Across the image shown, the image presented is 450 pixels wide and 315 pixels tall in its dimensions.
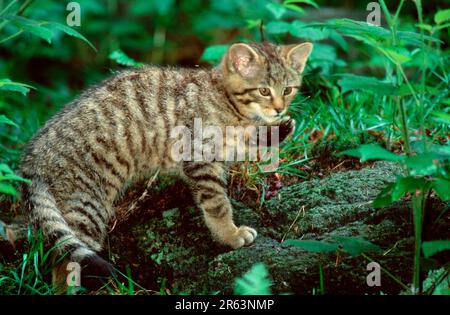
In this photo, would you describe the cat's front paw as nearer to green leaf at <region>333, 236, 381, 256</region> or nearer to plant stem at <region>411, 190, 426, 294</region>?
green leaf at <region>333, 236, 381, 256</region>

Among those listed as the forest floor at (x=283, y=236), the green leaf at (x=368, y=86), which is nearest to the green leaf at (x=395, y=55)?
the green leaf at (x=368, y=86)

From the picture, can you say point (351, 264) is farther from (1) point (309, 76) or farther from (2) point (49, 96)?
(2) point (49, 96)

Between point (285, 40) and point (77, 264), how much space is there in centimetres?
459

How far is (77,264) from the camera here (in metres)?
3.29

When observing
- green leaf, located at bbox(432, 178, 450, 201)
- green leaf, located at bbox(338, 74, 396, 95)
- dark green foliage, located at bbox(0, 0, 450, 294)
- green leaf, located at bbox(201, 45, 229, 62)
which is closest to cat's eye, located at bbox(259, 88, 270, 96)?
dark green foliage, located at bbox(0, 0, 450, 294)

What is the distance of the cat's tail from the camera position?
10.6 feet

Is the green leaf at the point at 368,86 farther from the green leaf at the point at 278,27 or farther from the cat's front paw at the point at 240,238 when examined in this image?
the green leaf at the point at 278,27

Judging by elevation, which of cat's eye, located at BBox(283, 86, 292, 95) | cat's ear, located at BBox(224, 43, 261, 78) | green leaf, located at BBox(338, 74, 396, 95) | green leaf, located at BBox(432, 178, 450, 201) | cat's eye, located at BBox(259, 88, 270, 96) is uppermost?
cat's ear, located at BBox(224, 43, 261, 78)

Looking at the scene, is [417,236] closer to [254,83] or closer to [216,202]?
[216,202]

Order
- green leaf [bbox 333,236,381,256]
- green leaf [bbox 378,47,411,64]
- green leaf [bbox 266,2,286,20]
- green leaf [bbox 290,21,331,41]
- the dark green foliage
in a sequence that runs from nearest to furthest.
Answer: green leaf [bbox 378,47,411,64] → the dark green foliage → green leaf [bbox 333,236,381,256] → green leaf [bbox 266,2,286,20] → green leaf [bbox 290,21,331,41]

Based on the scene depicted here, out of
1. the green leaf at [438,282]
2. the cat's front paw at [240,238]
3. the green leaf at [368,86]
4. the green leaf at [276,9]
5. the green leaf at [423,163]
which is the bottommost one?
the green leaf at [438,282]

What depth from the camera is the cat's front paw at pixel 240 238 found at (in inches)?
141
